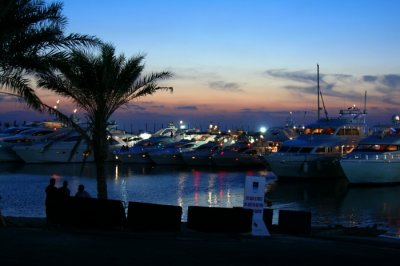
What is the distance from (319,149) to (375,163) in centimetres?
744

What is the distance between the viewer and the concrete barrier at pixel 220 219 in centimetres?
1577

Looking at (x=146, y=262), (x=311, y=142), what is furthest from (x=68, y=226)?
(x=311, y=142)

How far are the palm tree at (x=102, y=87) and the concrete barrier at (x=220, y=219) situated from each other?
6.22 meters

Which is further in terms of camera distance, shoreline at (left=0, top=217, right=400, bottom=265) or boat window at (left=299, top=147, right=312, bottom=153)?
boat window at (left=299, top=147, right=312, bottom=153)

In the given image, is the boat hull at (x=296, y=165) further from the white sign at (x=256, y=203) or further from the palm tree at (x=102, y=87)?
the white sign at (x=256, y=203)

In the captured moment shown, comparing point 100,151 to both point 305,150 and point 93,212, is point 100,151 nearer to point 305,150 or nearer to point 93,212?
point 93,212

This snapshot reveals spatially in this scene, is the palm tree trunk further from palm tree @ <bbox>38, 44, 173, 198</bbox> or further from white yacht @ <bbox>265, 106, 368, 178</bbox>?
white yacht @ <bbox>265, 106, 368, 178</bbox>

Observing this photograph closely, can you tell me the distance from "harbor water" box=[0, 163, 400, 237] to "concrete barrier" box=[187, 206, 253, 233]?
6958 mm

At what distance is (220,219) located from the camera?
52.6ft

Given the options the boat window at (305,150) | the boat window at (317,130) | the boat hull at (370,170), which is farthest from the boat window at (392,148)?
the boat window at (317,130)

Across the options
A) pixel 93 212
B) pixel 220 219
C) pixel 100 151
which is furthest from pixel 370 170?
pixel 93 212

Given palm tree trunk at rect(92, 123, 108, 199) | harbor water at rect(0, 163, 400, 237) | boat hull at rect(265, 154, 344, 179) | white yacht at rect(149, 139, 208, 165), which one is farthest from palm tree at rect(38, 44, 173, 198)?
white yacht at rect(149, 139, 208, 165)

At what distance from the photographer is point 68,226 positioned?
1562cm

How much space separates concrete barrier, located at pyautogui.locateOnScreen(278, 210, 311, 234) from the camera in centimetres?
1681
